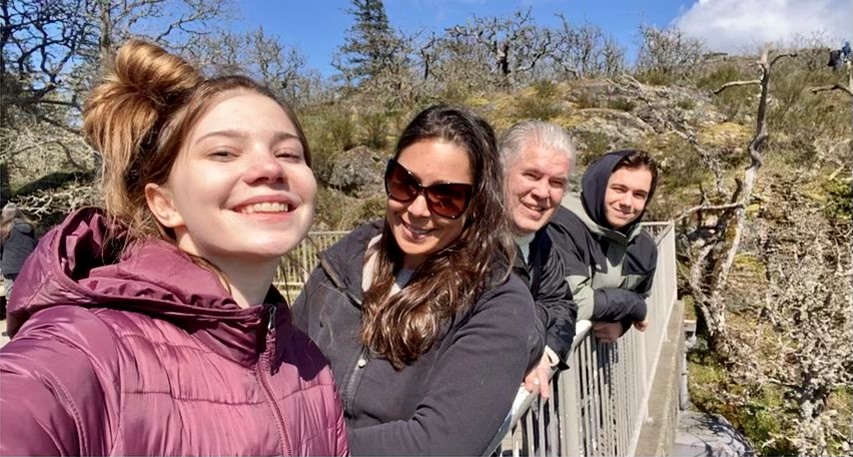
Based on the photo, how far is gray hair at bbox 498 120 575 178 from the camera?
2193 mm

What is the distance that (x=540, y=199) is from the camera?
2131mm

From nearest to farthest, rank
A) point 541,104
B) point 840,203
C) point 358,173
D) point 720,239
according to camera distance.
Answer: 1. point 840,203
2. point 720,239
3. point 358,173
4. point 541,104

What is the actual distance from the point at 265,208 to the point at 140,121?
0.96 ft

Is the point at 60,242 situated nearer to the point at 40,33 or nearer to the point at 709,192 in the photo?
the point at 709,192

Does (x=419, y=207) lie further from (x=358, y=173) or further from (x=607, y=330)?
(x=358, y=173)

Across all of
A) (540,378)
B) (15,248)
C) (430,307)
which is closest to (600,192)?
(540,378)

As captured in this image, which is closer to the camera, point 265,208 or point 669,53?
point 265,208

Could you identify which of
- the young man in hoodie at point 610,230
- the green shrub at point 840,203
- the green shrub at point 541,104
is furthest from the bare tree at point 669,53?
the young man in hoodie at point 610,230

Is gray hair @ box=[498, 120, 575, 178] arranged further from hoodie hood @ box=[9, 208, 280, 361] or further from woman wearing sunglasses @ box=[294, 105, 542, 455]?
hoodie hood @ box=[9, 208, 280, 361]

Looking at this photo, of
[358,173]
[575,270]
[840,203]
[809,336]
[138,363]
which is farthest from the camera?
[358,173]

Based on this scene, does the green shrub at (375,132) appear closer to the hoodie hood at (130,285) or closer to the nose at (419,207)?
the nose at (419,207)

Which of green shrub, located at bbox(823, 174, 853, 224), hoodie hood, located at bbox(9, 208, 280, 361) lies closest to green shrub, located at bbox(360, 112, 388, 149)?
green shrub, located at bbox(823, 174, 853, 224)

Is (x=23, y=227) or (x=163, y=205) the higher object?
(x=163, y=205)

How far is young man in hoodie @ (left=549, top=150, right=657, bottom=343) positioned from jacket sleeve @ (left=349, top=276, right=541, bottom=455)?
1157 mm
